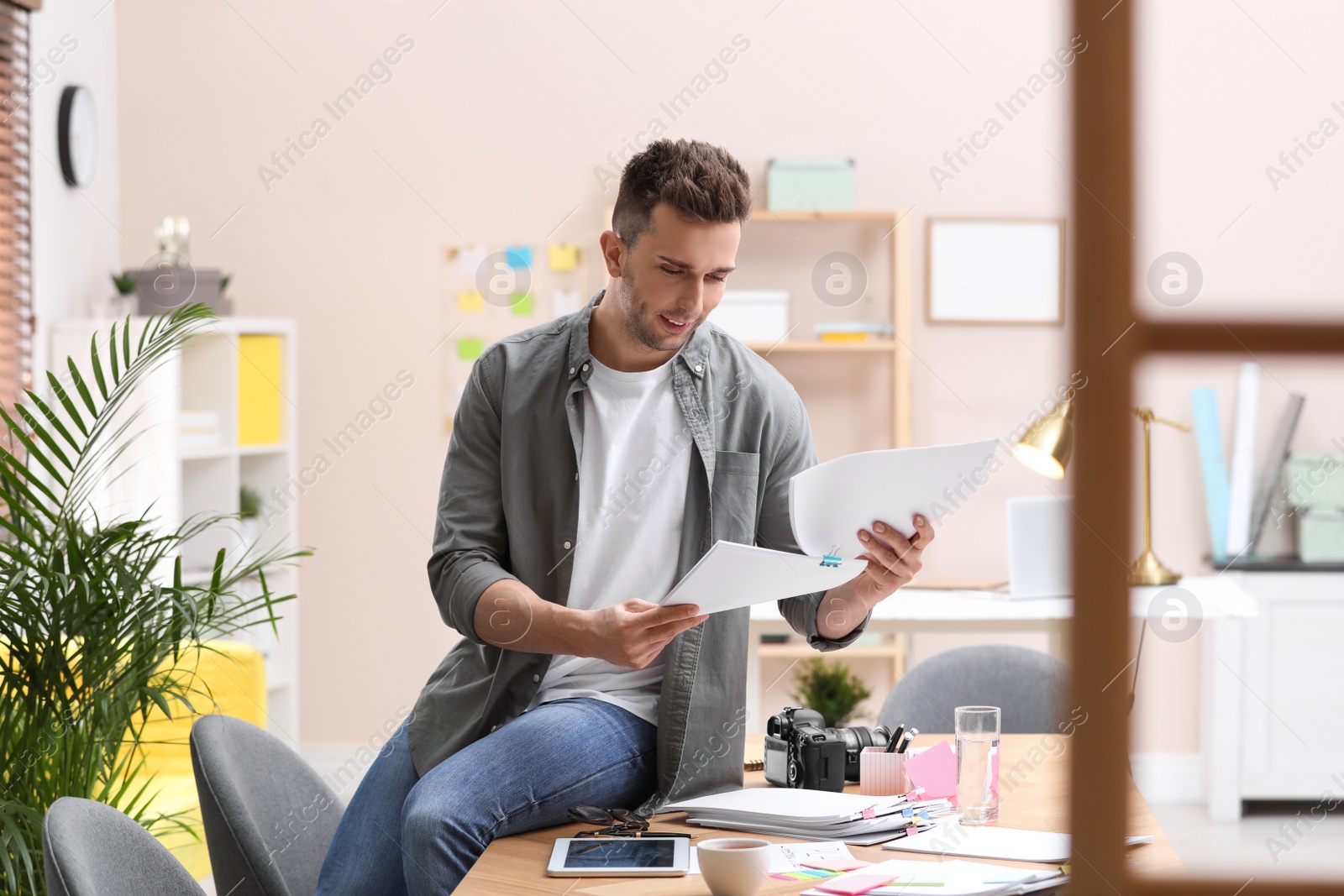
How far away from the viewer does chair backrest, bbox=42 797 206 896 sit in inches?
44.7

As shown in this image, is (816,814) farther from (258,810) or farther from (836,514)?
(258,810)

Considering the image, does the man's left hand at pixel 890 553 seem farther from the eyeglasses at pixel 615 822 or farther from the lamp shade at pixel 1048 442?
the lamp shade at pixel 1048 442

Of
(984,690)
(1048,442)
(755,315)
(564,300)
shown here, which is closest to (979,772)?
(984,690)

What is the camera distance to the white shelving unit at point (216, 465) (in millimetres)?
3482

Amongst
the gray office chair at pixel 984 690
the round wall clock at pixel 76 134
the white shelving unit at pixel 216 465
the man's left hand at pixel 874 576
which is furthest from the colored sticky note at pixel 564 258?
the man's left hand at pixel 874 576

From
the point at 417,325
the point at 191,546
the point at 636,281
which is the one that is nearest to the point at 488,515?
the point at 636,281

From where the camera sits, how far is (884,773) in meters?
1.64

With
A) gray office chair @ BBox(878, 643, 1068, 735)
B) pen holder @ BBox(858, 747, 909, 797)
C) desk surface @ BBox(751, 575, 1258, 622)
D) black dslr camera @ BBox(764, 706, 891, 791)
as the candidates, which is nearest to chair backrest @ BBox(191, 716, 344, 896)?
black dslr camera @ BBox(764, 706, 891, 791)

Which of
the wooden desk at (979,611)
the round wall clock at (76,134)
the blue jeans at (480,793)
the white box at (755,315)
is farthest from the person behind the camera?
the white box at (755,315)

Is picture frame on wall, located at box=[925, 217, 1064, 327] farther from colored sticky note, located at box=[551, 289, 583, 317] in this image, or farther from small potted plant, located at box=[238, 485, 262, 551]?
small potted plant, located at box=[238, 485, 262, 551]

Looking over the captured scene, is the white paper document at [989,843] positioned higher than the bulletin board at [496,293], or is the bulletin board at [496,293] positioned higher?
the bulletin board at [496,293]

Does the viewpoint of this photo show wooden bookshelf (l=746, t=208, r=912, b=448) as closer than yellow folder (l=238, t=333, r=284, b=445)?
No

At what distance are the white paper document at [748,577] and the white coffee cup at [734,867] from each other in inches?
11.0

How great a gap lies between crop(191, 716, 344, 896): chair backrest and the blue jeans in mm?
124
